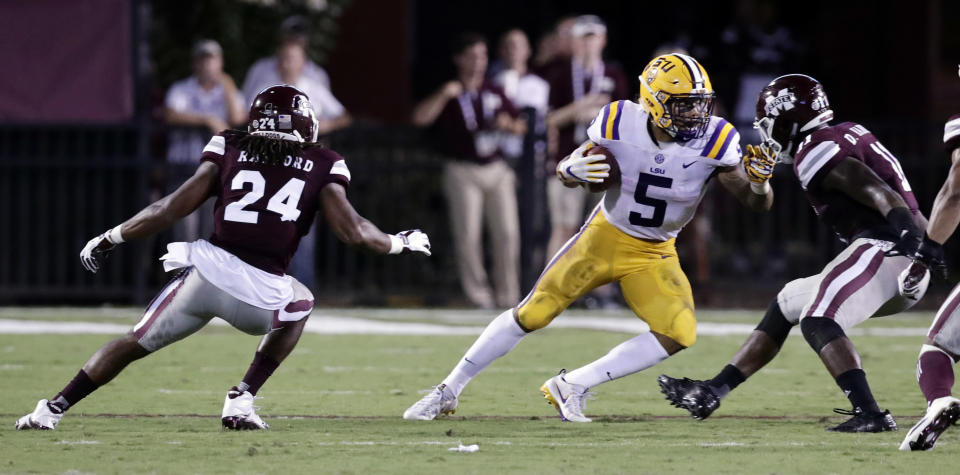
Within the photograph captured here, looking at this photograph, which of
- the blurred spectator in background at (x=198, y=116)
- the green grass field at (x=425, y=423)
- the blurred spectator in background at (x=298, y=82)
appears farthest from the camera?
the blurred spectator in background at (x=198, y=116)

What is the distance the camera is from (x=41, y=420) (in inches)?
246

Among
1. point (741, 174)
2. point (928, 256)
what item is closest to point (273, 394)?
point (741, 174)

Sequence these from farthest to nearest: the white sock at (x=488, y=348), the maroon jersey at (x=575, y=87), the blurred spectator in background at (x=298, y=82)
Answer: the maroon jersey at (x=575, y=87) → the blurred spectator in background at (x=298, y=82) → the white sock at (x=488, y=348)

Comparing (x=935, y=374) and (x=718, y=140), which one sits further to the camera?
(x=718, y=140)

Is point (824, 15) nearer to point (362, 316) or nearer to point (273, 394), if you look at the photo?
point (362, 316)

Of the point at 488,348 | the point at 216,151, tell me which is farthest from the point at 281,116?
the point at 488,348

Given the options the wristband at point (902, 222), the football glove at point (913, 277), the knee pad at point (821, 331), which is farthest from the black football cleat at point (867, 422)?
the wristband at point (902, 222)

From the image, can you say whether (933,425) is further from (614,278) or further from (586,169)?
(586,169)

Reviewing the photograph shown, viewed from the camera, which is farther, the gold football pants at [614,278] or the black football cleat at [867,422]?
the gold football pants at [614,278]

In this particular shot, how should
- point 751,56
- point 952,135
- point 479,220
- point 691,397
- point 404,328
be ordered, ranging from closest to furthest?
point 952,135, point 691,397, point 404,328, point 479,220, point 751,56

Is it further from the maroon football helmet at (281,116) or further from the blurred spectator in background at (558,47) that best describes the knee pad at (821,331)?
the blurred spectator in background at (558,47)

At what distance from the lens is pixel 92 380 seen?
6.27 m

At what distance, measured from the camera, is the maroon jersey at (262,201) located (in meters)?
6.35

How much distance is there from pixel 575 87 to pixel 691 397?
219 inches
